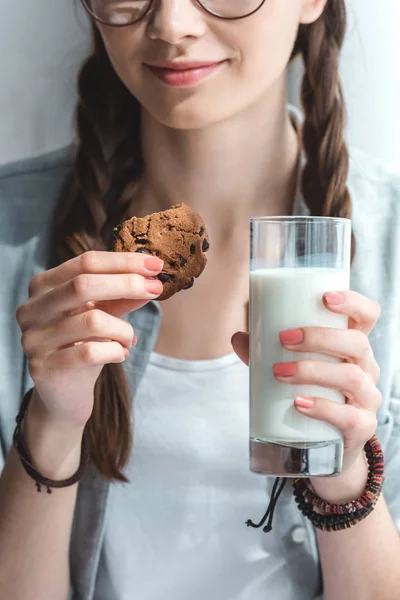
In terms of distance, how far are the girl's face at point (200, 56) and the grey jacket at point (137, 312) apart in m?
0.28

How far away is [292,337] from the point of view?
89 cm

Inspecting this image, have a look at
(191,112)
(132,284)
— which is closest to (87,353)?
(132,284)

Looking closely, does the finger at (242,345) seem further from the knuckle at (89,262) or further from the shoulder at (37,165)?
the shoulder at (37,165)

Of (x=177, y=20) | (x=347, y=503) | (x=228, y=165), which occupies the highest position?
(x=177, y=20)

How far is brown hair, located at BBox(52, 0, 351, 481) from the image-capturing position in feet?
4.27

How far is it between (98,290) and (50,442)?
1.03 feet

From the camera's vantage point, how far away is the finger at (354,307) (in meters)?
0.88

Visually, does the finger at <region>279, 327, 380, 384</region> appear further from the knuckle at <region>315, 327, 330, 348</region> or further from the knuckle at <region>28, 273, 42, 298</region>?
the knuckle at <region>28, 273, 42, 298</region>

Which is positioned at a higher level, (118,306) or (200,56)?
(200,56)

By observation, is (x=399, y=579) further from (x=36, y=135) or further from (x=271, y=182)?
(x=36, y=135)

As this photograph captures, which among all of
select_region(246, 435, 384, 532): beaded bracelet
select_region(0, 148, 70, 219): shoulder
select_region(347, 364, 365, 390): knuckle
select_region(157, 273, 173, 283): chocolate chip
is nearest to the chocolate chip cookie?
select_region(157, 273, 173, 283): chocolate chip

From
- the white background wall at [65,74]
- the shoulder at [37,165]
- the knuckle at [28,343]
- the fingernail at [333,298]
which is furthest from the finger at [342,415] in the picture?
the shoulder at [37,165]

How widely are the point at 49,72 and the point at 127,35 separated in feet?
1.17

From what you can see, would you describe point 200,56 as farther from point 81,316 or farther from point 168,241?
point 81,316
